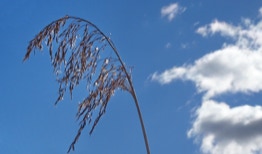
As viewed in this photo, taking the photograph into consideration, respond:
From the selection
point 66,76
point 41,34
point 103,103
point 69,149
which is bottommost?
point 69,149

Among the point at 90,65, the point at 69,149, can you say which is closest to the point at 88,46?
the point at 90,65

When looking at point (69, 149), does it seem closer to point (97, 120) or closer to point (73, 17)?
point (97, 120)

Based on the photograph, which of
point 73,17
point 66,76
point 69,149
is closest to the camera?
point 69,149

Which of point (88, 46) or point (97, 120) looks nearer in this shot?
point (97, 120)

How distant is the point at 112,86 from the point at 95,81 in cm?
21

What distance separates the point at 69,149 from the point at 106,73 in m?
1.04

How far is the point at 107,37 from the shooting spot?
6645 mm

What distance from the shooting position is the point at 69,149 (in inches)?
225

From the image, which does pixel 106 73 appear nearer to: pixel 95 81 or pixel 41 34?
pixel 95 81

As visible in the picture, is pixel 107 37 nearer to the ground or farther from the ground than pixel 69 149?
farther from the ground

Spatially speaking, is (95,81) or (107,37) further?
(107,37)

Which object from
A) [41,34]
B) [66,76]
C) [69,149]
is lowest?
[69,149]

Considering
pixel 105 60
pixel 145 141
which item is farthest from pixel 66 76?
pixel 145 141

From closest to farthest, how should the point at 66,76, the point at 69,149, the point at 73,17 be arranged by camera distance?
the point at 69,149 → the point at 66,76 → the point at 73,17
